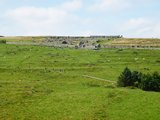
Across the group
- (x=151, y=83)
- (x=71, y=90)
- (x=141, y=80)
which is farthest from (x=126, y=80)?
(x=71, y=90)

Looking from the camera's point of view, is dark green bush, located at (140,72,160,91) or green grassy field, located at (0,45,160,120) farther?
dark green bush, located at (140,72,160,91)

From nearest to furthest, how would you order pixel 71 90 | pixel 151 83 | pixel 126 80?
pixel 151 83
pixel 71 90
pixel 126 80

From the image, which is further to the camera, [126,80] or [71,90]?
[126,80]

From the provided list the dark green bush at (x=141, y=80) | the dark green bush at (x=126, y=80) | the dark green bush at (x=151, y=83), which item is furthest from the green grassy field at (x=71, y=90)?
the dark green bush at (x=151, y=83)

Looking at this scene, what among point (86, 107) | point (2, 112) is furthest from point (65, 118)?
point (2, 112)

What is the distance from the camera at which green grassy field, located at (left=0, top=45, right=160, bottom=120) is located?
61312 millimetres

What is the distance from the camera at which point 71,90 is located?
81375 mm

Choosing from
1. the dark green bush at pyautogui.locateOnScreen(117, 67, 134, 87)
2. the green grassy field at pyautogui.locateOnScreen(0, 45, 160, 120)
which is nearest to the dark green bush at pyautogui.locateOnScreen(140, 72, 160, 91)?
the green grassy field at pyautogui.locateOnScreen(0, 45, 160, 120)

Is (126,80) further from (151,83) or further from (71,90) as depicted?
(71,90)

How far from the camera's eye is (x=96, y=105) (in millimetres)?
66062

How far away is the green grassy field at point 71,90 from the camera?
61.3 m

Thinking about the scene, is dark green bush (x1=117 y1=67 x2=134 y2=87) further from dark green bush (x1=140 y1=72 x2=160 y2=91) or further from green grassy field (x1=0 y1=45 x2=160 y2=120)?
dark green bush (x1=140 y1=72 x2=160 y2=91)

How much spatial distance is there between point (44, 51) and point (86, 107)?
97.2 metres

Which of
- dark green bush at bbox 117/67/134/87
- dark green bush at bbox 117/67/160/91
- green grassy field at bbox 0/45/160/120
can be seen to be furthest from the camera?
dark green bush at bbox 117/67/134/87
